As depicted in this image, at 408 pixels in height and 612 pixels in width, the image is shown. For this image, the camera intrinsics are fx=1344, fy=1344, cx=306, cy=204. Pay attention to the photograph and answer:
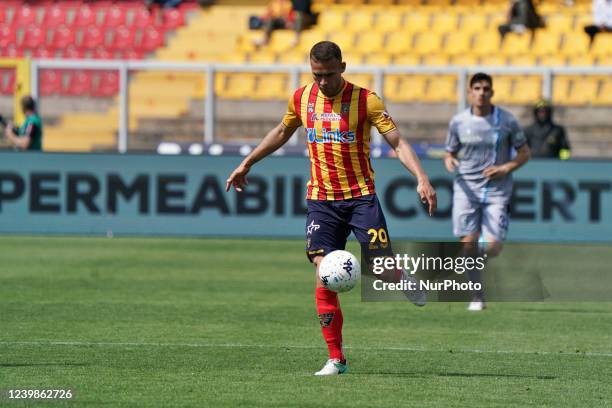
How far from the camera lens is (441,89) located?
21766mm

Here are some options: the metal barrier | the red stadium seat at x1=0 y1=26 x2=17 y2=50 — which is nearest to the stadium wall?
the metal barrier

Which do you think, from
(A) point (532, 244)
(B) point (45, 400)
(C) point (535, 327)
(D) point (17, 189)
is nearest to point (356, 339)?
(C) point (535, 327)

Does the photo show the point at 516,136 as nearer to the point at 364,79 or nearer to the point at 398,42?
the point at 364,79

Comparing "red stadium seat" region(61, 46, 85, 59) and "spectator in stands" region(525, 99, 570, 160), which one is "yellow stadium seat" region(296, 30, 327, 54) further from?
"spectator in stands" region(525, 99, 570, 160)

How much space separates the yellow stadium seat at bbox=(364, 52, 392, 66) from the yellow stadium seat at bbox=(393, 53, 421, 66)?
14 cm

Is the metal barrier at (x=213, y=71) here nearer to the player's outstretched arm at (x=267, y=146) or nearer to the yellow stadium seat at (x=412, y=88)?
the yellow stadium seat at (x=412, y=88)

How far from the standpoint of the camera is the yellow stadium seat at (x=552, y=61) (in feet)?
80.8

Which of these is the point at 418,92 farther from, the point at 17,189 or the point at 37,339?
the point at 37,339

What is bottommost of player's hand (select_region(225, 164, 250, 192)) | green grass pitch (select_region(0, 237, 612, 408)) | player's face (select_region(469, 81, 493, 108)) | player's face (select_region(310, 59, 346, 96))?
green grass pitch (select_region(0, 237, 612, 408))

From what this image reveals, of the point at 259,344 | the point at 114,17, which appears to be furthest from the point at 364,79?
the point at 259,344

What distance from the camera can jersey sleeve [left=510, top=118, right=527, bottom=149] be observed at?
12695 mm

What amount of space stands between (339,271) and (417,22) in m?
19.4

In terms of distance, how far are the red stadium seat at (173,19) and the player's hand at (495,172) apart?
17781mm

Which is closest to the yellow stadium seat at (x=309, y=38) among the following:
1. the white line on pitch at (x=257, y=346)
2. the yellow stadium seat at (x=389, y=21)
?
the yellow stadium seat at (x=389, y=21)
